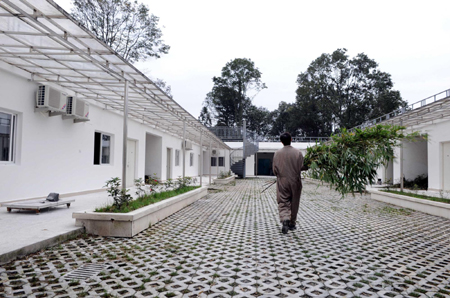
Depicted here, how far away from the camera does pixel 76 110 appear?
8.15m

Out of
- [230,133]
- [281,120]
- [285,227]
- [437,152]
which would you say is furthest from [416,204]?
[281,120]

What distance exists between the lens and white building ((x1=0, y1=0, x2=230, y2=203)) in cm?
480

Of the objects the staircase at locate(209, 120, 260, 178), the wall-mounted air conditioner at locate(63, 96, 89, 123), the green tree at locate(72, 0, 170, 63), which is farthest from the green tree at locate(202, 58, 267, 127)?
the wall-mounted air conditioner at locate(63, 96, 89, 123)

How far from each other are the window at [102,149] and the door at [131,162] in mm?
1716

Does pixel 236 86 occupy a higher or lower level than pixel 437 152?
higher

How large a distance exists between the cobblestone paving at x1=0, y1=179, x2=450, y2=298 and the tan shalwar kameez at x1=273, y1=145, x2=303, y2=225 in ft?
1.45

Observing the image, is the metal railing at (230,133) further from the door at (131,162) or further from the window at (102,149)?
the window at (102,149)

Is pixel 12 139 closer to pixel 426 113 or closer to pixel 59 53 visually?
pixel 59 53

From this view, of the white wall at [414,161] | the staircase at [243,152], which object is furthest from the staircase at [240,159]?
the white wall at [414,161]

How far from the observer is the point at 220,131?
32906 millimetres

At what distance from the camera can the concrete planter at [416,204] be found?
7191mm

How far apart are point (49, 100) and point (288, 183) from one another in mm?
5699

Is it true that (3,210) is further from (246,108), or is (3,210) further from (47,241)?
(246,108)

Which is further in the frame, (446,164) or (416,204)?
(446,164)
